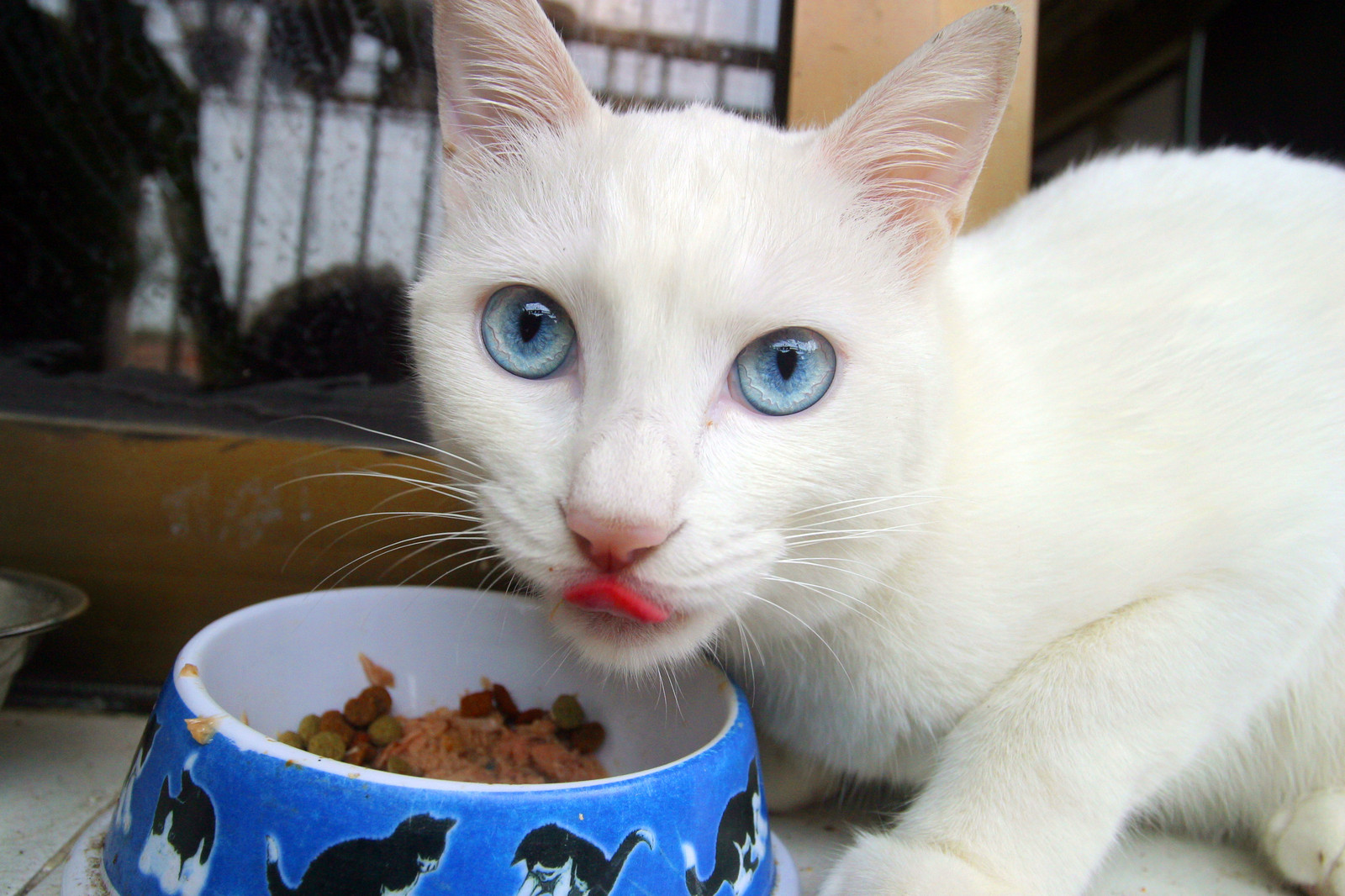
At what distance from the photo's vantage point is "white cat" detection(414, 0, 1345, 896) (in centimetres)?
73

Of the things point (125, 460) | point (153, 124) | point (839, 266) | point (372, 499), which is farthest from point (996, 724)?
point (153, 124)

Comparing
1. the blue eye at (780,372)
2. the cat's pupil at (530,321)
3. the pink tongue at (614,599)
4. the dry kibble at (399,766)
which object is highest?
the cat's pupil at (530,321)

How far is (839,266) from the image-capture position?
81 cm

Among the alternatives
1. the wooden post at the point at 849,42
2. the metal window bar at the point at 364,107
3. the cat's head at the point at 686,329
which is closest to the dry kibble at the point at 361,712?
the cat's head at the point at 686,329

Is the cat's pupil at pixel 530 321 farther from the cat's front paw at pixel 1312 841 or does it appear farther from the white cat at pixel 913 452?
the cat's front paw at pixel 1312 841

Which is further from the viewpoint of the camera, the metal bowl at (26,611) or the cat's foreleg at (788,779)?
the cat's foreleg at (788,779)

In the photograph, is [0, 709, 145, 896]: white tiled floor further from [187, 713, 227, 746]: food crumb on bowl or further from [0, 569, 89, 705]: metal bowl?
[187, 713, 227, 746]: food crumb on bowl

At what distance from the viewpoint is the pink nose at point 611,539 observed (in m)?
0.65

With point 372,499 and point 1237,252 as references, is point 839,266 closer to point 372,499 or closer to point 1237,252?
point 1237,252

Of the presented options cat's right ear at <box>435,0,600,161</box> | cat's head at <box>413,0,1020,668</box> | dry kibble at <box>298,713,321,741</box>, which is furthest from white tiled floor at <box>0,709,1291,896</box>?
cat's right ear at <box>435,0,600,161</box>

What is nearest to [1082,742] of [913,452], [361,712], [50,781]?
[913,452]

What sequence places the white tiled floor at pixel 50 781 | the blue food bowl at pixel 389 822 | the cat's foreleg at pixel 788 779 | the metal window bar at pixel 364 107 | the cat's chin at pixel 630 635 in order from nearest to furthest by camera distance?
the blue food bowl at pixel 389 822, the cat's chin at pixel 630 635, the white tiled floor at pixel 50 781, the cat's foreleg at pixel 788 779, the metal window bar at pixel 364 107

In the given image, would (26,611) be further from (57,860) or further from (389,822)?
(389,822)

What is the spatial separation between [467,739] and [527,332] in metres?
0.47
